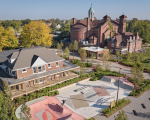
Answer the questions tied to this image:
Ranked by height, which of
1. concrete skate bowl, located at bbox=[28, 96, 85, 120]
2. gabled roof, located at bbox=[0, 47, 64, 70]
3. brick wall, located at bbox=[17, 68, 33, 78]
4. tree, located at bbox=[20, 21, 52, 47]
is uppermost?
→ tree, located at bbox=[20, 21, 52, 47]

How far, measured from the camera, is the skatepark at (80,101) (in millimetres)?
17781

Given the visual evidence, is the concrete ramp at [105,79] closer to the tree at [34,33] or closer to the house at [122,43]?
the house at [122,43]

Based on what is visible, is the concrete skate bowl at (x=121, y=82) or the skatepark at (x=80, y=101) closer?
the skatepark at (x=80, y=101)

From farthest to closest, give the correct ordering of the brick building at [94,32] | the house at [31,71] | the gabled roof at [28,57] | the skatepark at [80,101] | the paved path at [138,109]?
1. the brick building at [94,32]
2. the gabled roof at [28,57]
3. the house at [31,71]
4. the skatepark at [80,101]
5. the paved path at [138,109]

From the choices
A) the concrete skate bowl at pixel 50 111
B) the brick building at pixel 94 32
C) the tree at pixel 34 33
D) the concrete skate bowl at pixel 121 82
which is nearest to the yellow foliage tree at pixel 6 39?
the tree at pixel 34 33

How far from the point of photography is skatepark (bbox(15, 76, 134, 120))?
700 inches

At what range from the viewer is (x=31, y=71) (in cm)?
2433

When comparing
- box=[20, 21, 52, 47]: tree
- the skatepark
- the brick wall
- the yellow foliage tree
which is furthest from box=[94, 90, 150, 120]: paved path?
the yellow foliage tree

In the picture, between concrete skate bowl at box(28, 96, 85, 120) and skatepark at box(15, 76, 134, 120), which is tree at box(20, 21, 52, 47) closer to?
skatepark at box(15, 76, 134, 120)

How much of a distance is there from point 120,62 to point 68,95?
81.0ft

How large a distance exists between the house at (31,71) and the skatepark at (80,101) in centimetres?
359

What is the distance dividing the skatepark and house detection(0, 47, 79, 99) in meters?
3.59

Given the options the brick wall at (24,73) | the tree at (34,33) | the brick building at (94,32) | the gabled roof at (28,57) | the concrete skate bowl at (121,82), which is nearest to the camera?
the brick wall at (24,73)

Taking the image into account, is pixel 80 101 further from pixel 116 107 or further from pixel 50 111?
pixel 116 107
